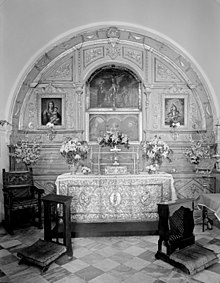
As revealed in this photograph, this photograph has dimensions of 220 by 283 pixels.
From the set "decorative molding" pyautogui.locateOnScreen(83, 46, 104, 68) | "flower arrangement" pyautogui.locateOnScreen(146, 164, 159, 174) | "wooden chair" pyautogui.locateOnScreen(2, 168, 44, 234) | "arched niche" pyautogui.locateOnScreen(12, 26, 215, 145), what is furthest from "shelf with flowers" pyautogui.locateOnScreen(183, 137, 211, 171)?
"wooden chair" pyautogui.locateOnScreen(2, 168, 44, 234)

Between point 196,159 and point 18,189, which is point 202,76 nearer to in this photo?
point 196,159

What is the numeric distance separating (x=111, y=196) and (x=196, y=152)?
258 centimetres

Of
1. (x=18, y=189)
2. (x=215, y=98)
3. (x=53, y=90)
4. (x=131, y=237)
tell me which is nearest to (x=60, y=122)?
(x=53, y=90)

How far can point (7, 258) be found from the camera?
4.52m

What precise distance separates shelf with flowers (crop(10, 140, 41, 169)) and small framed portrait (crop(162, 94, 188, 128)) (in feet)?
11.5

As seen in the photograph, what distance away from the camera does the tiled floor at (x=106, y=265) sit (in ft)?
12.5

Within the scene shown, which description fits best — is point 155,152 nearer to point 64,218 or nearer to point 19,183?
point 64,218

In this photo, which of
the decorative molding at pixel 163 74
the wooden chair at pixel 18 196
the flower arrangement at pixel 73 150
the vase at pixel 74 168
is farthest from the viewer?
the decorative molding at pixel 163 74

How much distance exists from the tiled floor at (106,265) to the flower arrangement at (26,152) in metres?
2.20

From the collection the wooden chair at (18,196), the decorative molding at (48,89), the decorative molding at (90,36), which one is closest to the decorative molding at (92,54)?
the decorative molding at (90,36)

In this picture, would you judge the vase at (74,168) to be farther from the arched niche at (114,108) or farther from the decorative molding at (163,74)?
the decorative molding at (163,74)

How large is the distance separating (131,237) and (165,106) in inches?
148

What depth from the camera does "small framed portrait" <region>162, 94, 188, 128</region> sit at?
7688 millimetres

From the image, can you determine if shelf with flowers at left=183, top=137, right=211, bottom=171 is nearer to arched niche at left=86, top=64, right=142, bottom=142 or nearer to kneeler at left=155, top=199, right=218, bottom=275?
arched niche at left=86, top=64, right=142, bottom=142
